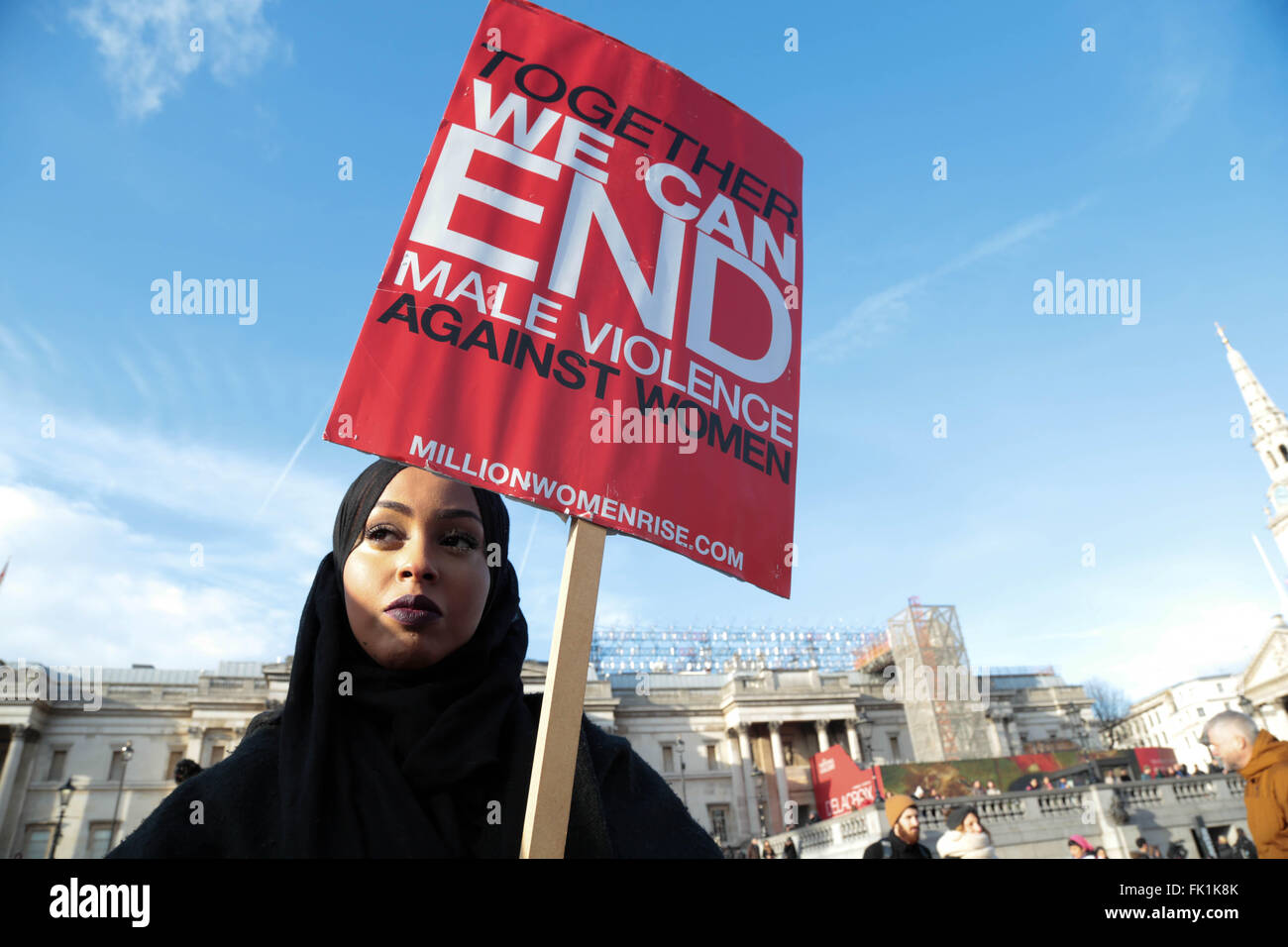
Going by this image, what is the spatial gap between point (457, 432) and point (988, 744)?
47688mm

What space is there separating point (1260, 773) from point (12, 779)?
1901 inches

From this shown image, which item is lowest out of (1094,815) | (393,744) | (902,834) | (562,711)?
(1094,815)

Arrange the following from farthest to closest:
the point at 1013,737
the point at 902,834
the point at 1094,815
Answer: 1. the point at 1013,737
2. the point at 1094,815
3. the point at 902,834

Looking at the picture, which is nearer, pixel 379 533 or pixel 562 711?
pixel 562 711

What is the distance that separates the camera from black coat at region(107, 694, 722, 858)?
5.85 feet

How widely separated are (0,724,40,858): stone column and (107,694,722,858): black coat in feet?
150

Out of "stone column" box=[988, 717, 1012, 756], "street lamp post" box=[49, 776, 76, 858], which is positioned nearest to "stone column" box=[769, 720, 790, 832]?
"stone column" box=[988, 717, 1012, 756]

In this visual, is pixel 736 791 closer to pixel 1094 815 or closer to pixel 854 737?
pixel 854 737

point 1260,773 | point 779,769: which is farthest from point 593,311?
point 779,769

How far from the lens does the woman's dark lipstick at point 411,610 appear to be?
6.94ft

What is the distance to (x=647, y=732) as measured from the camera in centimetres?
4425

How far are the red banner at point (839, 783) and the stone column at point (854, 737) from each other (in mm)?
4853

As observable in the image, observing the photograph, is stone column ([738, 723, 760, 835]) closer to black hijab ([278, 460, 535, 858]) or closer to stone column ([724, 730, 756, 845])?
stone column ([724, 730, 756, 845])
